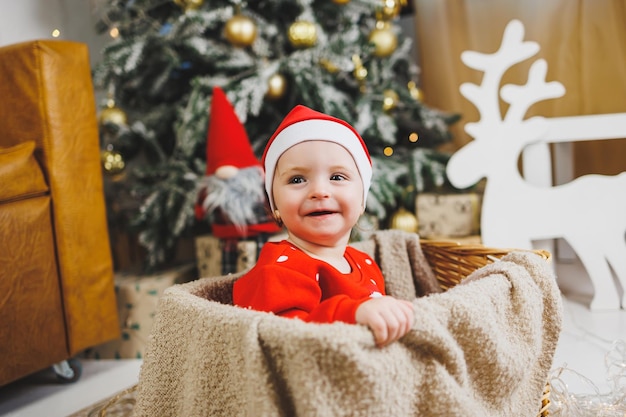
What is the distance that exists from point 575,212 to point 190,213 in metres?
1.04

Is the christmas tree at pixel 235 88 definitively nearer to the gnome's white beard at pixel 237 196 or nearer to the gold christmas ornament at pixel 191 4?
the gold christmas ornament at pixel 191 4

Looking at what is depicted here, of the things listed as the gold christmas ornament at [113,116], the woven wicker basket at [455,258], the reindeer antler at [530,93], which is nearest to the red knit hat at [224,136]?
the gold christmas ornament at [113,116]

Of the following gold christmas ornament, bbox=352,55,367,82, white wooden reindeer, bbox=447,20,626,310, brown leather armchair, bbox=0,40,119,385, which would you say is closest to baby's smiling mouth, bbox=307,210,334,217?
brown leather armchair, bbox=0,40,119,385

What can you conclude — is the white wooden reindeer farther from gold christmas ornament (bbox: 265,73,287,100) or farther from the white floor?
gold christmas ornament (bbox: 265,73,287,100)

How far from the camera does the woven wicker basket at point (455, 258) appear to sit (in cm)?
100

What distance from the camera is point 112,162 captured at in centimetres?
170

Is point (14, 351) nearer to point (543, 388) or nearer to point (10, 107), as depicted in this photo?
point (10, 107)

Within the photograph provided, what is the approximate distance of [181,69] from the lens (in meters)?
1.75

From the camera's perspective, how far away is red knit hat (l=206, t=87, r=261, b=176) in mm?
1376

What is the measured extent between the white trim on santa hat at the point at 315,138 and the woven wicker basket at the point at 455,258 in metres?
0.26

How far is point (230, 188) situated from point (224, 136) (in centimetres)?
14

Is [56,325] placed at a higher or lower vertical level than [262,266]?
lower

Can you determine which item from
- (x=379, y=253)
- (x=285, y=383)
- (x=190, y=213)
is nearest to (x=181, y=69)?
(x=190, y=213)

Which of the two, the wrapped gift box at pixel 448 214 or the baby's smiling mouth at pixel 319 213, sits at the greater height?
the baby's smiling mouth at pixel 319 213
